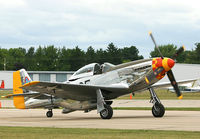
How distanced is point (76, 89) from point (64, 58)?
357ft

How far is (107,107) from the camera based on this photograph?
2225 centimetres

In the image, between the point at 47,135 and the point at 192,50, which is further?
the point at 192,50

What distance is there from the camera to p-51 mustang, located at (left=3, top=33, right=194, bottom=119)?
21.5m

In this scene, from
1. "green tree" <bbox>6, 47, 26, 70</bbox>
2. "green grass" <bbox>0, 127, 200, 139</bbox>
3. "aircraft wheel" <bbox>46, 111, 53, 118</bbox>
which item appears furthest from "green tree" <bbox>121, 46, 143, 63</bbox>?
"green grass" <bbox>0, 127, 200, 139</bbox>

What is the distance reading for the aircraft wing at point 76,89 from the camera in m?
21.6

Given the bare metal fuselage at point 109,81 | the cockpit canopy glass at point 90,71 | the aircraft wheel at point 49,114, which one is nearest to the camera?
the bare metal fuselage at point 109,81

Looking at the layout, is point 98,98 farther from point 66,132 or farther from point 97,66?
point 66,132

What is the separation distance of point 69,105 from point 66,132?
335 inches

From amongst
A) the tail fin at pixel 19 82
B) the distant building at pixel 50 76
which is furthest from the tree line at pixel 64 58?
the tail fin at pixel 19 82

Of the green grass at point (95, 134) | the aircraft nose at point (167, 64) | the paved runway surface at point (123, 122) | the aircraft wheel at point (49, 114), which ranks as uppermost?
Answer: the aircraft nose at point (167, 64)

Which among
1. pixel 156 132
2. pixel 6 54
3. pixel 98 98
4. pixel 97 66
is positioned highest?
pixel 6 54

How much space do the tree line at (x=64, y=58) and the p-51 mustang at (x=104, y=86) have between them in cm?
9665

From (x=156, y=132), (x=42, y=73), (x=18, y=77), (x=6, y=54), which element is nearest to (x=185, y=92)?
(x=42, y=73)

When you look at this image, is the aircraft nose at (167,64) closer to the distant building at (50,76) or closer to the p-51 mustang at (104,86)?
the p-51 mustang at (104,86)
